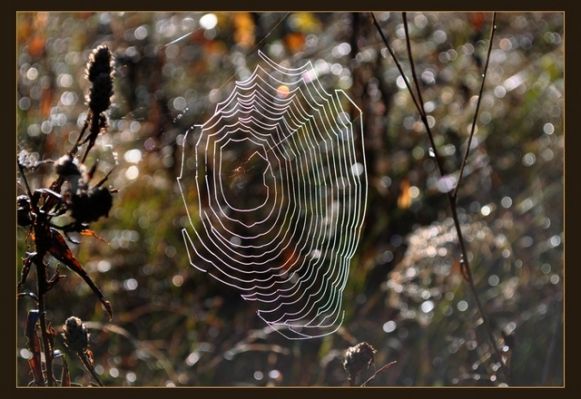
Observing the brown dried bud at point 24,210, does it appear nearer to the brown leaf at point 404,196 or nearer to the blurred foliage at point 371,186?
the blurred foliage at point 371,186

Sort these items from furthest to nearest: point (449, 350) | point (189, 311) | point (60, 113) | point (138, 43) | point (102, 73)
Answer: point (138, 43)
point (60, 113)
point (189, 311)
point (449, 350)
point (102, 73)

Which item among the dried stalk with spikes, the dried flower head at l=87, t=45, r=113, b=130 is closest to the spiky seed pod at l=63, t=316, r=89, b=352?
the dried stalk with spikes

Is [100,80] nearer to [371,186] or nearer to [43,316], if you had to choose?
[43,316]

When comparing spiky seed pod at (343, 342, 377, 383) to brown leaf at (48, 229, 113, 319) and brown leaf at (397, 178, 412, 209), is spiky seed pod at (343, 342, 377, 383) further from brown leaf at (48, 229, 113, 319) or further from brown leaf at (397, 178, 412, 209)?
brown leaf at (397, 178, 412, 209)

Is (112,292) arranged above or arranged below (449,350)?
above

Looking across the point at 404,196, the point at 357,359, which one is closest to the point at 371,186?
the point at 404,196

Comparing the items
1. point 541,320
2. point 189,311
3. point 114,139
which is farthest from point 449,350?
point 114,139

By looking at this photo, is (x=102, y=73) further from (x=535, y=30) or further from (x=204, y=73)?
(x=535, y=30)
